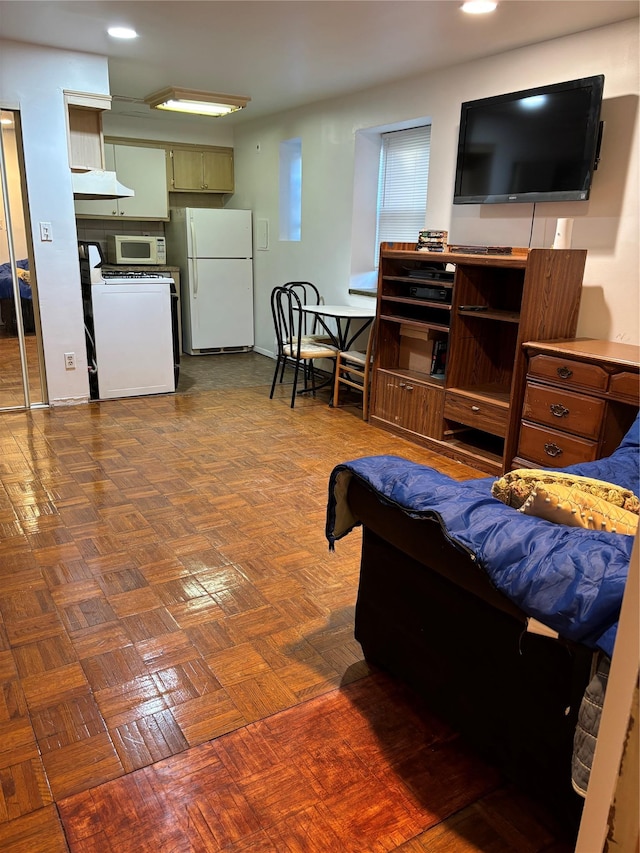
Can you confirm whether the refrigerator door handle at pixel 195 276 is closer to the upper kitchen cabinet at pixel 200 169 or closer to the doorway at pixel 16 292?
the upper kitchen cabinet at pixel 200 169

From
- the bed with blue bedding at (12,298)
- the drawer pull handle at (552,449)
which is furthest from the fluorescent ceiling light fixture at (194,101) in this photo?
the drawer pull handle at (552,449)

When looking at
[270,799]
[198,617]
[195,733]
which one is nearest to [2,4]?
[198,617]

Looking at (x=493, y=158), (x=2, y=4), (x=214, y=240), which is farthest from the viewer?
(x=214, y=240)

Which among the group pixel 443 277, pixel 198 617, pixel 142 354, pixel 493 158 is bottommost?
pixel 198 617

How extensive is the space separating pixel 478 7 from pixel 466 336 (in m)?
1.72

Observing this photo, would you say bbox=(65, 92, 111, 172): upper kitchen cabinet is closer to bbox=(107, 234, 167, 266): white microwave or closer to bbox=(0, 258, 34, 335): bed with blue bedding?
bbox=(0, 258, 34, 335): bed with blue bedding

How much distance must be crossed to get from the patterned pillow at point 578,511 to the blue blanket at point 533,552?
57 millimetres

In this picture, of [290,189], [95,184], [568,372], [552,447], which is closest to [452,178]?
[568,372]

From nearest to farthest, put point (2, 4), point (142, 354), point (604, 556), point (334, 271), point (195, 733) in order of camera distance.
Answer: point (604, 556) → point (195, 733) → point (2, 4) → point (142, 354) → point (334, 271)

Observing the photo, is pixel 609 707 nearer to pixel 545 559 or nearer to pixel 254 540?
pixel 545 559

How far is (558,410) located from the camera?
125 inches

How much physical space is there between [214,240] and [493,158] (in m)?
3.54

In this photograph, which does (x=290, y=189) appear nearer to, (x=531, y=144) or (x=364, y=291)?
(x=364, y=291)

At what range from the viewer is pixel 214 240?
6578 mm
